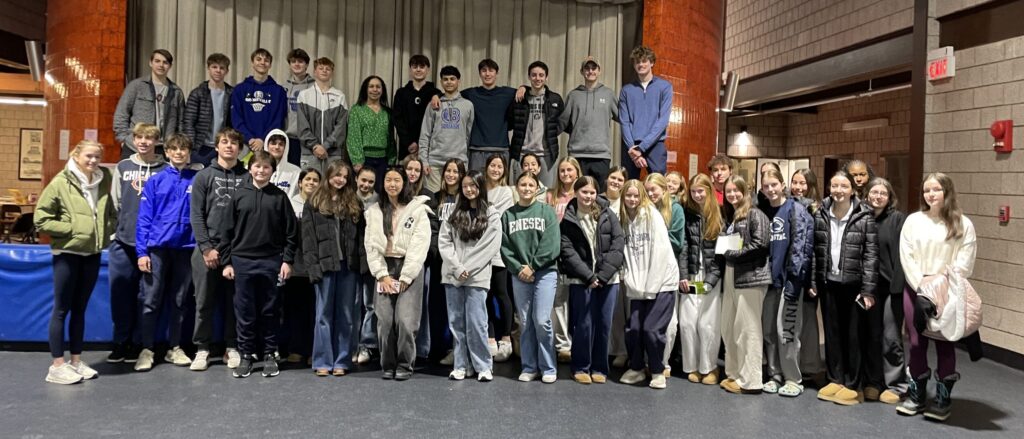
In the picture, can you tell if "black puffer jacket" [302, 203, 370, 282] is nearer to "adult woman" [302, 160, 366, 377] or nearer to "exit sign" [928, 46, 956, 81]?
"adult woman" [302, 160, 366, 377]

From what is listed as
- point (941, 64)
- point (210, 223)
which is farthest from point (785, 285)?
point (210, 223)

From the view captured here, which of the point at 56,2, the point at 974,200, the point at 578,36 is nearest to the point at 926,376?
the point at 974,200

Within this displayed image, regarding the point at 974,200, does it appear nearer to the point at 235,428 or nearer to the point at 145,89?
the point at 235,428

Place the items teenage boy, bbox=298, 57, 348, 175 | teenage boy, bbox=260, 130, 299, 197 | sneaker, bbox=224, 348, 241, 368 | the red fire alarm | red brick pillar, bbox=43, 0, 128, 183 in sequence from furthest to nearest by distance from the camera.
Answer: red brick pillar, bbox=43, 0, 128, 183 → teenage boy, bbox=298, 57, 348, 175 → the red fire alarm → teenage boy, bbox=260, 130, 299, 197 → sneaker, bbox=224, 348, 241, 368

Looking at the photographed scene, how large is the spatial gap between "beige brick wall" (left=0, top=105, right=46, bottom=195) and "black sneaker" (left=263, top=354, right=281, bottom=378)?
12.5 m

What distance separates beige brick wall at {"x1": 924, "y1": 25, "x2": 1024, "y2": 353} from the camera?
548 centimetres

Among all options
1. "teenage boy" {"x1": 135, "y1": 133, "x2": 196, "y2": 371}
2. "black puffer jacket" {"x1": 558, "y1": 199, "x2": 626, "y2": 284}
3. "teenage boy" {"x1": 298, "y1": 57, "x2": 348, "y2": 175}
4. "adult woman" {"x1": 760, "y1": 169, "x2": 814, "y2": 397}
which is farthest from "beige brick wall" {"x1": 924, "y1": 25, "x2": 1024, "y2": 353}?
"teenage boy" {"x1": 135, "y1": 133, "x2": 196, "y2": 371}

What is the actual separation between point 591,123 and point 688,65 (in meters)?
1.99

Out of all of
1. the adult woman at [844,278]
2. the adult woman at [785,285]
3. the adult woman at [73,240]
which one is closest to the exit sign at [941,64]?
the adult woman at [844,278]

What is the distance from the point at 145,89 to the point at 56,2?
7.62 feet

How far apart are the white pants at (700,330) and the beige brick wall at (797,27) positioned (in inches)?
218

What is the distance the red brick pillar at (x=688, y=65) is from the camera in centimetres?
714

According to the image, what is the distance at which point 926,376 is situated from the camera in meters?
4.07

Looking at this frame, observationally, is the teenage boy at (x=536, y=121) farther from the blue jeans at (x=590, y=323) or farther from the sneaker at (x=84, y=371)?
the sneaker at (x=84, y=371)
